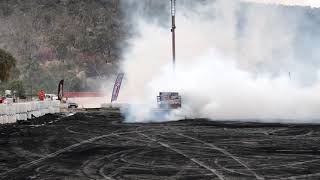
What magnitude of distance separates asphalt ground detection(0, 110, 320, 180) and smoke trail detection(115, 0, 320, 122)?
11.9 metres

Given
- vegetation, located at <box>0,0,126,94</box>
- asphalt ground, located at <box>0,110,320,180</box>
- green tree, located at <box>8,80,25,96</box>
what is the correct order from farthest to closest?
vegetation, located at <box>0,0,126,94</box>
green tree, located at <box>8,80,25,96</box>
asphalt ground, located at <box>0,110,320,180</box>

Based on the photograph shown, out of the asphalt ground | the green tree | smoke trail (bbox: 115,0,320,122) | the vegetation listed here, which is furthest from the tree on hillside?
the asphalt ground

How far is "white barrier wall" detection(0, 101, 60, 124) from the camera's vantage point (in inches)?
1216

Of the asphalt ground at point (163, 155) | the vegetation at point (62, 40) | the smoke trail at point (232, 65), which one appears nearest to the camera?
the asphalt ground at point (163, 155)

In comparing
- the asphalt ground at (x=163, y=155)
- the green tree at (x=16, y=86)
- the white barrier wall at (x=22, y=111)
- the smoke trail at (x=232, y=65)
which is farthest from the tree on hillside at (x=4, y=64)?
the asphalt ground at (x=163, y=155)

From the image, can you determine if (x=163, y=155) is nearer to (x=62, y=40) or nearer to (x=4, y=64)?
(x=4, y=64)

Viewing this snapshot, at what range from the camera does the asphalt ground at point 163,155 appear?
12.2 meters

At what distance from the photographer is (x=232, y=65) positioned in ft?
132

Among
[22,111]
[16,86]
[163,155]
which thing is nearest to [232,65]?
[22,111]

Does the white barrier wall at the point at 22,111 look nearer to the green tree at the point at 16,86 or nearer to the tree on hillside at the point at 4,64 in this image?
the tree on hillside at the point at 4,64

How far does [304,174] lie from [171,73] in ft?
97.4

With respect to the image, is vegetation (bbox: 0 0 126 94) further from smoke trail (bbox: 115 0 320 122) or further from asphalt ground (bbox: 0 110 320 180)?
asphalt ground (bbox: 0 110 320 180)

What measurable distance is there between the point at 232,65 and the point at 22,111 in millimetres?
15128

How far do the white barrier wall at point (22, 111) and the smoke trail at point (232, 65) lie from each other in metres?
6.11
